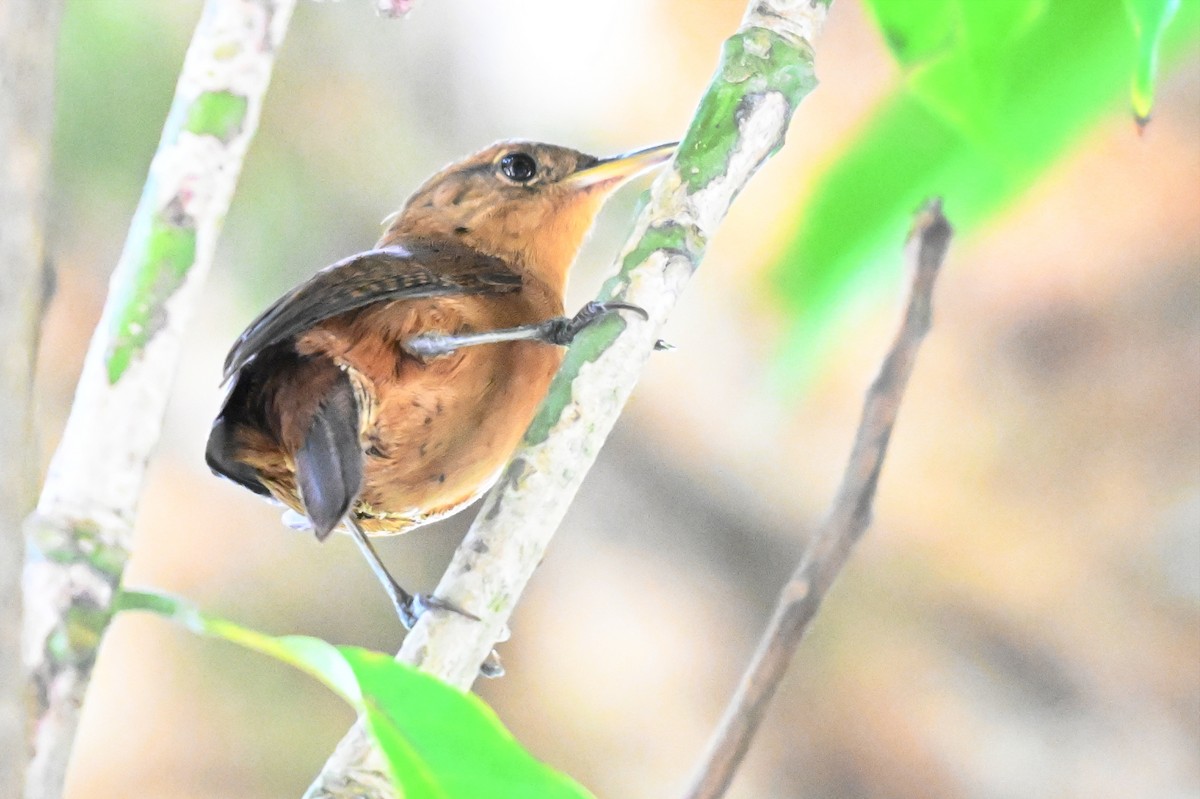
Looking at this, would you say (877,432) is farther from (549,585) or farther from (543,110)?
(543,110)

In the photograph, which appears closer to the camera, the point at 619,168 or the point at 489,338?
the point at 489,338

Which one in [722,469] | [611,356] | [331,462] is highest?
[722,469]

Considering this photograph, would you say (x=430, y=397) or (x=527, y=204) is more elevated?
(x=527, y=204)

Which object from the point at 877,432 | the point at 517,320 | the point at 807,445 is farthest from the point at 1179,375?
the point at 517,320

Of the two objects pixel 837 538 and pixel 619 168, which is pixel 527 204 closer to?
pixel 619 168

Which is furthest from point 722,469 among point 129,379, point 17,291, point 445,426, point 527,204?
point 17,291

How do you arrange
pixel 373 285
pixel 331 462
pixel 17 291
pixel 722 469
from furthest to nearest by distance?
1. pixel 722 469
2. pixel 373 285
3. pixel 331 462
4. pixel 17 291

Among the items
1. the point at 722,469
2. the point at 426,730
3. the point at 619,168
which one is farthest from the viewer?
the point at 722,469
